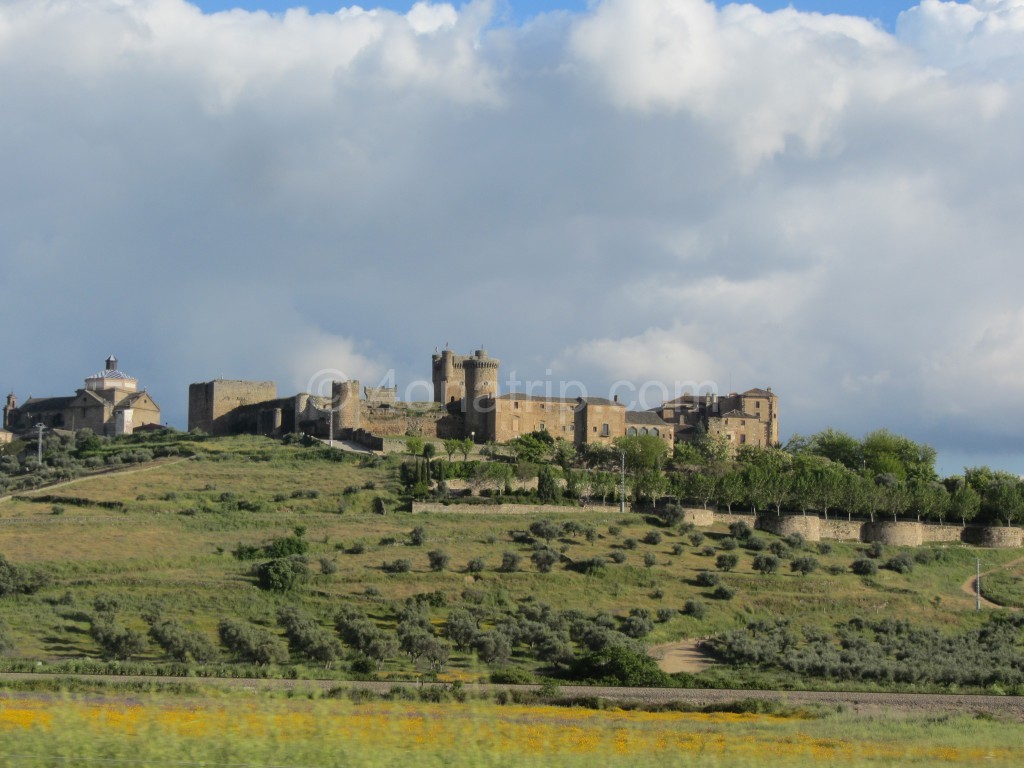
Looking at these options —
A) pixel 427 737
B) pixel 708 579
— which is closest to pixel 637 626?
pixel 708 579

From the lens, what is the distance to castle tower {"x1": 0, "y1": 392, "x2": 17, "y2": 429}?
96.3 meters

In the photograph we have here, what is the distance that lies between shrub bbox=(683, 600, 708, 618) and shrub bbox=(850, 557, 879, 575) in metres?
12.0

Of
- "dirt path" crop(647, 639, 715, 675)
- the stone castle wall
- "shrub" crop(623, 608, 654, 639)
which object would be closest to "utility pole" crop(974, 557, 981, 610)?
"dirt path" crop(647, 639, 715, 675)

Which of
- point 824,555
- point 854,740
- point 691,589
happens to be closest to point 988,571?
point 824,555

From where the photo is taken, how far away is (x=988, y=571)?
63312mm

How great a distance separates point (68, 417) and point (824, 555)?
2207 inches

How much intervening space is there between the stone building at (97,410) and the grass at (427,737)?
233 ft

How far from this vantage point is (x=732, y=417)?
8994 centimetres

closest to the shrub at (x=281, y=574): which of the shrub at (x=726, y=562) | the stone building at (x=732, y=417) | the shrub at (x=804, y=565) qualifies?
the shrub at (x=726, y=562)

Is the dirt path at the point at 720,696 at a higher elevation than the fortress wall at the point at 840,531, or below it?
below

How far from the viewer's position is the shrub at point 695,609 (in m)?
48.9

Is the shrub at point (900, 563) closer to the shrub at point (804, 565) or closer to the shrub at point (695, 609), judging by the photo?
the shrub at point (804, 565)

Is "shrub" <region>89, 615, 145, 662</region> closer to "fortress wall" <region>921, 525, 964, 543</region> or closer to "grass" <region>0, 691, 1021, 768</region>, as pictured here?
"grass" <region>0, 691, 1021, 768</region>

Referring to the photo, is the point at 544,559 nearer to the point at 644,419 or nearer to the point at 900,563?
the point at 900,563
